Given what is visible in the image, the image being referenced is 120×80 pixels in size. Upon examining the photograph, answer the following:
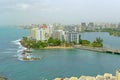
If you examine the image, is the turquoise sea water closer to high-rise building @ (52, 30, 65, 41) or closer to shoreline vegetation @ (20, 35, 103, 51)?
shoreline vegetation @ (20, 35, 103, 51)

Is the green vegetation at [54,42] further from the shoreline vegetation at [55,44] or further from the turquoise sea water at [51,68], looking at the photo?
the turquoise sea water at [51,68]

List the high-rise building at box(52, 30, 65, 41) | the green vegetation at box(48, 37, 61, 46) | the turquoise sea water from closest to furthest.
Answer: the turquoise sea water < the green vegetation at box(48, 37, 61, 46) < the high-rise building at box(52, 30, 65, 41)

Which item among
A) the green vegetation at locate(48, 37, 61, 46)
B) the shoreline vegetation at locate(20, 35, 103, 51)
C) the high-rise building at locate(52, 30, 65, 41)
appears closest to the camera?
the shoreline vegetation at locate(20, 35, 103, 51)

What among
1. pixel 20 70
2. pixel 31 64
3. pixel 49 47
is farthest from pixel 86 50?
pixel 20 70

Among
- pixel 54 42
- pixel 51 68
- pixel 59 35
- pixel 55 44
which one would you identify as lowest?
pixel 51 68

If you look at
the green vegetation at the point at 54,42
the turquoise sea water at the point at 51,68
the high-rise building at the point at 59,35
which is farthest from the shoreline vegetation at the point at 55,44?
the turquoise sea water at the point at 51,68

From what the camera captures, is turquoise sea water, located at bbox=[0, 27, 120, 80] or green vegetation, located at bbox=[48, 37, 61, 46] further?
green vegetation, located at bbox=[48, 37, 61, 46]

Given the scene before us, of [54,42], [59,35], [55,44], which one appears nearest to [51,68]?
[55,44]

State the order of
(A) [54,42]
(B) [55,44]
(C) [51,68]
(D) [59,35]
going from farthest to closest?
(D) [59,35]
(A) [54,42]
(B) [55,44]
(C) [51,68]

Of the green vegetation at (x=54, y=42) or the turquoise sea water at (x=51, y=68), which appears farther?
the green vegetation at (x=54, y=42)

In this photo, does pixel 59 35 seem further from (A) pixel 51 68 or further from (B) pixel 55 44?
(A) pixel 51 68

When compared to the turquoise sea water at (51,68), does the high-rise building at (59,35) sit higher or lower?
higher

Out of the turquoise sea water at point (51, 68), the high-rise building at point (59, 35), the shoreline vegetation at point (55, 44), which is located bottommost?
the turquoise sea water at point (51, 68)

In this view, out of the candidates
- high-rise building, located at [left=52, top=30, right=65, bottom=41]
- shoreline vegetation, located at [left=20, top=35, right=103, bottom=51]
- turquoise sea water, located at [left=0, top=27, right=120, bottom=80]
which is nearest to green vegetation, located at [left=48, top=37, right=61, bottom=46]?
shoreline vegetation, located at [left=20, top=35, right=103, bottom=51]
